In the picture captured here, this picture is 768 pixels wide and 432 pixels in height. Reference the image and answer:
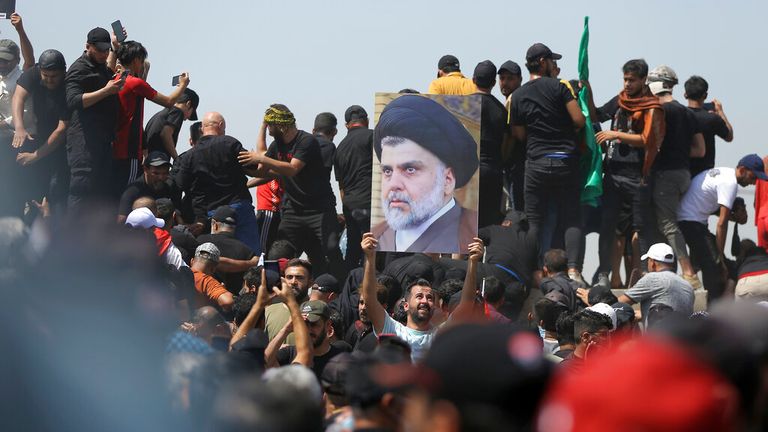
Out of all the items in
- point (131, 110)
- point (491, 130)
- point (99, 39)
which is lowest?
point (491, 130)

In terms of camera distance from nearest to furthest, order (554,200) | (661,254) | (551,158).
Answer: (661,254) < (551,158) < (554,200)

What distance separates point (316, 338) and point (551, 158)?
403 centimetres

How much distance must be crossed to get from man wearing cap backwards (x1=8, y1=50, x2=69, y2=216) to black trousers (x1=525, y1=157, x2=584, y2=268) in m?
3.85

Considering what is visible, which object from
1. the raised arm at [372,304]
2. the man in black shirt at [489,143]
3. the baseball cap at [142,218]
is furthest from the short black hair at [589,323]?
the man in black shirt at [489,143]

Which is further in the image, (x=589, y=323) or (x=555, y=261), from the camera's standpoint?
(x=555, y=261)

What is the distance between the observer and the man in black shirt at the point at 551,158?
1070 cm

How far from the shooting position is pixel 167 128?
35.6 ft

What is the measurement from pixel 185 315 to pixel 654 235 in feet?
17.0

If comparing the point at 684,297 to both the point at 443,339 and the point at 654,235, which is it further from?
the point at 443,339

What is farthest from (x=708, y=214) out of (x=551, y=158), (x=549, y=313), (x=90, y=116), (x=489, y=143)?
(x=90, y=116)

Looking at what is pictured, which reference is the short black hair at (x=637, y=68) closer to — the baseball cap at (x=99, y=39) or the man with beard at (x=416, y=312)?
the man with beard at (x=416, y=312)

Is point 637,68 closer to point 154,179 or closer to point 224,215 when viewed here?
point 224,215

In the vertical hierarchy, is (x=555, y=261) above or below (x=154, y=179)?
below

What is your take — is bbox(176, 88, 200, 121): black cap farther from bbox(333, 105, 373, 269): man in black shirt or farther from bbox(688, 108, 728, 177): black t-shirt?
bbox(688, 108, 728, 177): black t-shirt
